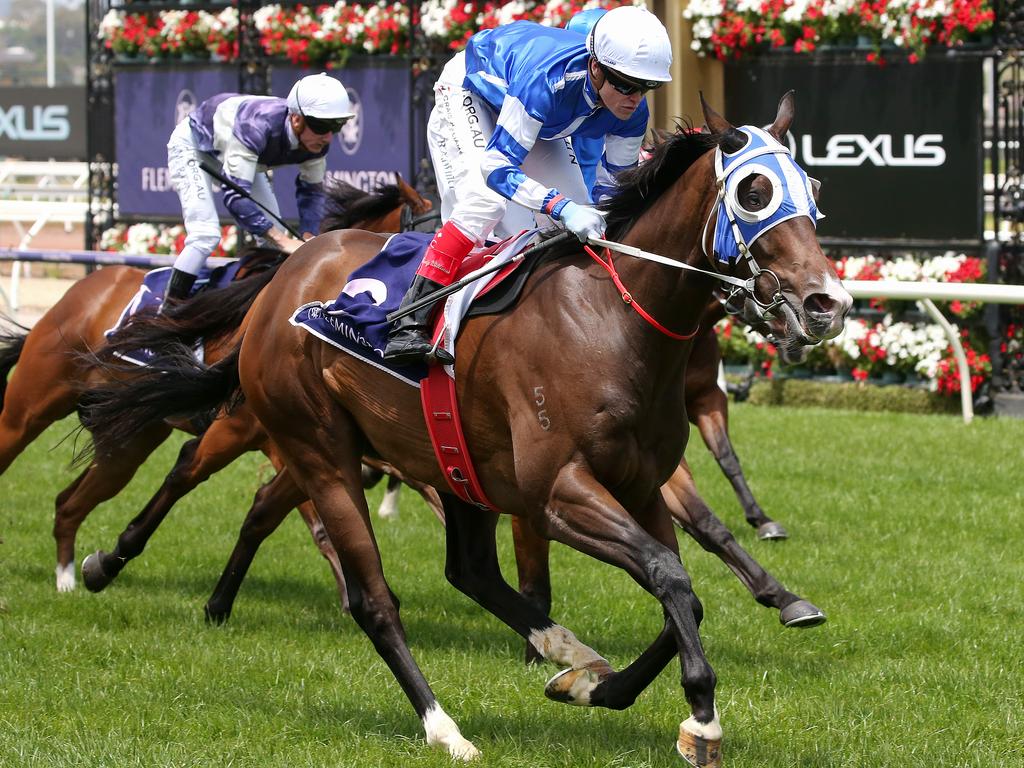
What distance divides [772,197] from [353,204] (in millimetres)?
3422

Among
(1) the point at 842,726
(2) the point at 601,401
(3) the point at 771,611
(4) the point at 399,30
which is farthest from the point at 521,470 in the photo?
(4) the point at 399,30

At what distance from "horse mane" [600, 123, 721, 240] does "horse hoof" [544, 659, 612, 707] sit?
124 cm

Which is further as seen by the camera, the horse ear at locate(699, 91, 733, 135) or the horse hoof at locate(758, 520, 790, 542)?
the horse hoof at locate(758, 520, 790, 542)

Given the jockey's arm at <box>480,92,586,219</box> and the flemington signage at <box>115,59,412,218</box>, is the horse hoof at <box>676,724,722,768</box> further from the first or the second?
the flemington signage at <box>115,59,412,218</box>

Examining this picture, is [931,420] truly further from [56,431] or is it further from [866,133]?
[56,431]

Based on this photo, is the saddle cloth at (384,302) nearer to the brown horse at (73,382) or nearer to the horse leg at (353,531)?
the horse leg at (353,531)

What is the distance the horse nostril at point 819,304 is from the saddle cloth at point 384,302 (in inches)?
39.9

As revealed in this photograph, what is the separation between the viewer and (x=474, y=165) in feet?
16.0

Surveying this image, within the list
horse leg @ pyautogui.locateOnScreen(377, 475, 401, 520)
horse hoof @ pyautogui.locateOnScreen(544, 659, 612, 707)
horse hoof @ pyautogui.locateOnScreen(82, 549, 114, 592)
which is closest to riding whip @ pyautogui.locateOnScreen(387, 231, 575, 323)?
horse hoof @ pyautogui.locateOnScreen(544, 659, 612, 707)

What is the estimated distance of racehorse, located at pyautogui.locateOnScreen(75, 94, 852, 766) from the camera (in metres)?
3.92

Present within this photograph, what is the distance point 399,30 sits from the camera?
12.6 m

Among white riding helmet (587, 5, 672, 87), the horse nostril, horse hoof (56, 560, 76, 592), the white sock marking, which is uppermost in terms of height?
white riding helmet (587, 5, 672, 87)

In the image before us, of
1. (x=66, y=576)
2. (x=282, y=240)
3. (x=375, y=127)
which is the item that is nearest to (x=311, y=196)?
(x=282, y=240)

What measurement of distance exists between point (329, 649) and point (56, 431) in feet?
19.4
